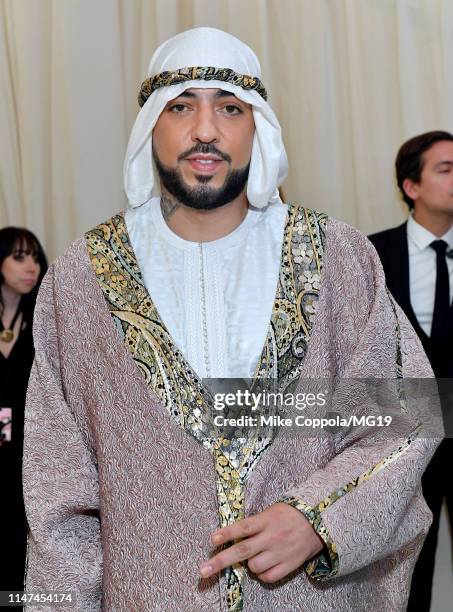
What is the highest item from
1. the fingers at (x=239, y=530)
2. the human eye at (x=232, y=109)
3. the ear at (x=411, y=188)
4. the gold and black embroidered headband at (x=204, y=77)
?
the ear at (x=411, y=188)

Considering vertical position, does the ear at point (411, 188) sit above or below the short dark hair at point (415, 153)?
below

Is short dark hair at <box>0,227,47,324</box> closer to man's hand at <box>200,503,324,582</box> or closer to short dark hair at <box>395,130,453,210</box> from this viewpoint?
short dark hair at <box>395,130,453,210</box>

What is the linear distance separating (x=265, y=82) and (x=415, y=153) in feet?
2.26

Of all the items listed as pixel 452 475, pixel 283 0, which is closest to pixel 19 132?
pixel 283 0

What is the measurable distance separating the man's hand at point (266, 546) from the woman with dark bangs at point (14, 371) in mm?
1820

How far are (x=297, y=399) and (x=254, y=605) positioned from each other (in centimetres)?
41

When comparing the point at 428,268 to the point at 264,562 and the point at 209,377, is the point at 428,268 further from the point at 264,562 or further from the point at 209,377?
the point at 264,562

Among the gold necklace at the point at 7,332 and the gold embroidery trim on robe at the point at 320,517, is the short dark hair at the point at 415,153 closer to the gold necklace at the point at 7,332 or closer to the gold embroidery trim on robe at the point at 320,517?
the gold necklace at the point at 7,332

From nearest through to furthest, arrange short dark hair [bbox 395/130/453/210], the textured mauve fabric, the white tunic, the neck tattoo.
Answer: the textured mauve fabric
the white tunic
the neck tattoo
short dark hair [bbox 395/130/453/210]

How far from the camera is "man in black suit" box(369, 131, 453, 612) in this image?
133 inches

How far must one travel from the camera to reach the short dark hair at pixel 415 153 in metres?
3.67

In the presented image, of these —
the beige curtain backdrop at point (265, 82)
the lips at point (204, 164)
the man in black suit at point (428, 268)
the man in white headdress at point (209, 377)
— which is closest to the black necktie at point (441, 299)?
the man in black suit at point (428, 268)

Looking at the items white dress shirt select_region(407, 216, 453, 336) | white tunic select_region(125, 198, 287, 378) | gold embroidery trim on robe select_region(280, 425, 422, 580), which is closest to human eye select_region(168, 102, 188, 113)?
white tunic select_region(125, 198, 287, 378)

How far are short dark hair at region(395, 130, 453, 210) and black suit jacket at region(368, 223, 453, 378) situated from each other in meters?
0.20
